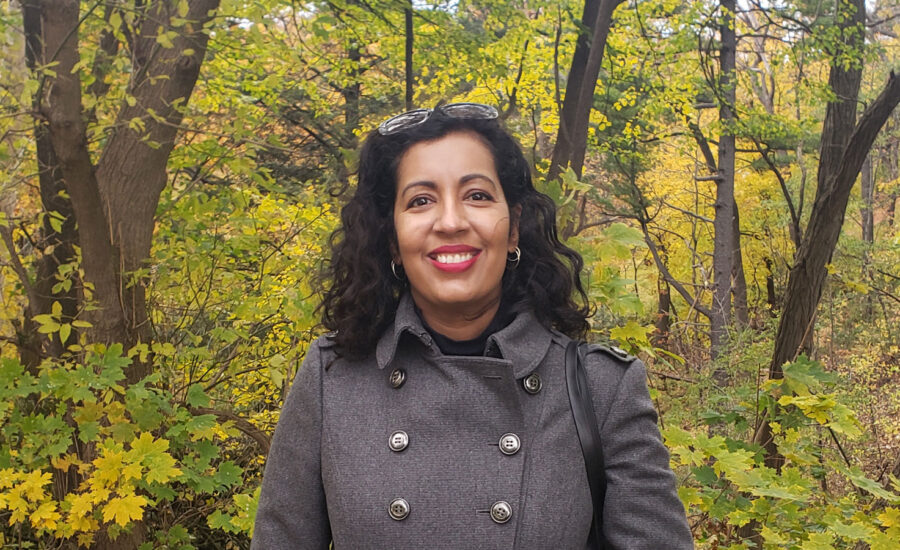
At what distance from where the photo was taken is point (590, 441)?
163 centimetres

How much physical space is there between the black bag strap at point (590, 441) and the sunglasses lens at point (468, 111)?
0.63m

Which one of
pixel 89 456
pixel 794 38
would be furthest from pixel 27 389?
pixel 794 38

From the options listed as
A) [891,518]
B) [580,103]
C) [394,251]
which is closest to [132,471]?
[394,251]

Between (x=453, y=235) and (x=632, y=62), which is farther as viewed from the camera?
(x=632, y=62)

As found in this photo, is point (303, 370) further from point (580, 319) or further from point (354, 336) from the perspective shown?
point (580, 319)

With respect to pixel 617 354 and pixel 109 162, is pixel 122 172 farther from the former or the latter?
pixel 617 354

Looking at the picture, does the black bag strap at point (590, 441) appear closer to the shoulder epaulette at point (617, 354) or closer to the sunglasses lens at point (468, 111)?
the shoulder epaulette at point (617, 354)

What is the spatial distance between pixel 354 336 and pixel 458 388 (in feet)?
0.89

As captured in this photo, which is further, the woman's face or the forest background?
the forest background

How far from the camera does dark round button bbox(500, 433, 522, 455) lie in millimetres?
1641

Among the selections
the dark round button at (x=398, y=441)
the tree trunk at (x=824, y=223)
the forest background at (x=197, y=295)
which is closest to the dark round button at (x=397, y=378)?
the dark round button at (x=398, y=441)

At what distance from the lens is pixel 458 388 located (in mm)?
1730

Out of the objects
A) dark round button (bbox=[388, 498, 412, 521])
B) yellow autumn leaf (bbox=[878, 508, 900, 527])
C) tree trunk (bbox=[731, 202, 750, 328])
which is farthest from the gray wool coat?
tree trunk (bbox=[731, 202, 750, 328])

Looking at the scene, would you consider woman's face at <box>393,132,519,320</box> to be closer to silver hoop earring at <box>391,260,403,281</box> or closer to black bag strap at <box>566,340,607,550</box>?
silver hoop earring at <box>391,260,403,281</box>
